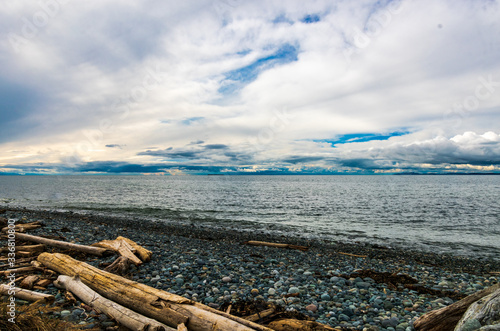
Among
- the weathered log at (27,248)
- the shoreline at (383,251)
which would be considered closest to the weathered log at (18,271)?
the weathered log at (27,248)

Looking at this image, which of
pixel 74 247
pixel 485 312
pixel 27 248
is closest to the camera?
pixel 485 312

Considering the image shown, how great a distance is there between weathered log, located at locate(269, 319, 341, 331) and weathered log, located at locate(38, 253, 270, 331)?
718mm

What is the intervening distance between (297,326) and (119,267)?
659 cm

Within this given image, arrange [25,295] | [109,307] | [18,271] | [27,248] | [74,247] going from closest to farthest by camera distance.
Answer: [109,307] < [25,295] < [18,271] < [27,248] < [74,247]

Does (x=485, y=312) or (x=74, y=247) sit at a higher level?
(x=485, y=312)

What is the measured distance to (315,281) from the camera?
949 centimetres

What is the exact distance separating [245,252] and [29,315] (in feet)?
36.0

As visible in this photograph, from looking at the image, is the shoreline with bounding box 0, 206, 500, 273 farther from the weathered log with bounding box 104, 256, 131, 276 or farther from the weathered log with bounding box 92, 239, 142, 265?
the weathered log with bounding box 104, 256, 131, 276

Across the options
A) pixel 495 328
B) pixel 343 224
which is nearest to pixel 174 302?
pixel 495 328

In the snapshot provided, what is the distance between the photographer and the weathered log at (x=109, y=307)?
16.0 feet

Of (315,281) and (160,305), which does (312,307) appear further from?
(160,305)

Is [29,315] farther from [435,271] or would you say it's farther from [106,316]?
[435,271]

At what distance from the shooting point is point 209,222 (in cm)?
2759

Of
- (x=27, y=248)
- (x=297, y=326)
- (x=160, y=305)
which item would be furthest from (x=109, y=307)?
(x=27, y=248)
